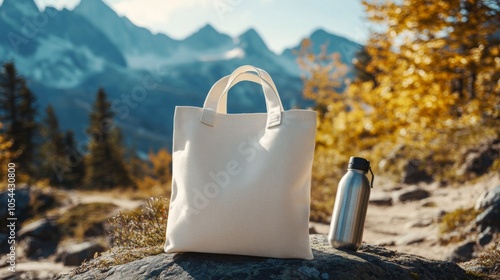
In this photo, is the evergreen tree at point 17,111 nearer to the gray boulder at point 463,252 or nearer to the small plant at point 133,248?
the small plant at point 133,248

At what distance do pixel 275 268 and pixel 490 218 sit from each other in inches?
138

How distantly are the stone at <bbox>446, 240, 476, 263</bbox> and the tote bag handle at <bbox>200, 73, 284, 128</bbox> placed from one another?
3268mm

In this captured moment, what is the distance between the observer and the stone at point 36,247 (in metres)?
9.35

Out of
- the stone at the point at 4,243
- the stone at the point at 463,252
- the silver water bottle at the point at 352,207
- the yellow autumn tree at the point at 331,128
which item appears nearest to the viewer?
the silver water bottle at the point at 352,207

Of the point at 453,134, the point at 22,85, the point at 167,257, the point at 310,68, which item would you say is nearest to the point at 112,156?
the point at 22,85

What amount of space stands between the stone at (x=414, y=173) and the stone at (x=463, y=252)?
5199 millimetres

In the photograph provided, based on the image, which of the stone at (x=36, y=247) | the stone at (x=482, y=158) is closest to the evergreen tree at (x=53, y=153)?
the stone at (x=36, y=247)

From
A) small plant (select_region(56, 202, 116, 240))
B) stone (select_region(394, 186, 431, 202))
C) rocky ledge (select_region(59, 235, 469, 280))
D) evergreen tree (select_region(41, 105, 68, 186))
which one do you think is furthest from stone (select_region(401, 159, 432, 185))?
evergreen tree (select_region(41, 105, 68, 186))

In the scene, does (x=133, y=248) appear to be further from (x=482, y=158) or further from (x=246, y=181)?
(x=482, y=158)

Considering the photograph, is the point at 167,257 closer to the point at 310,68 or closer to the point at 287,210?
the point at 287,210

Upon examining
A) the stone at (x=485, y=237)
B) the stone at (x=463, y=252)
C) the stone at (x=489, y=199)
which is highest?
the stone at (x=489, y=199)

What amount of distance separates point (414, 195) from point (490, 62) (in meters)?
3.13

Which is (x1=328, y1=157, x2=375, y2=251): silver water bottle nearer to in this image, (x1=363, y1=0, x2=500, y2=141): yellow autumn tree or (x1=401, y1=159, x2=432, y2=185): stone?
(x1=363, y1=0, x2=500, y2=141): yellow autumn tree

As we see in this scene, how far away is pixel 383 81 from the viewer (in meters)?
8.59
